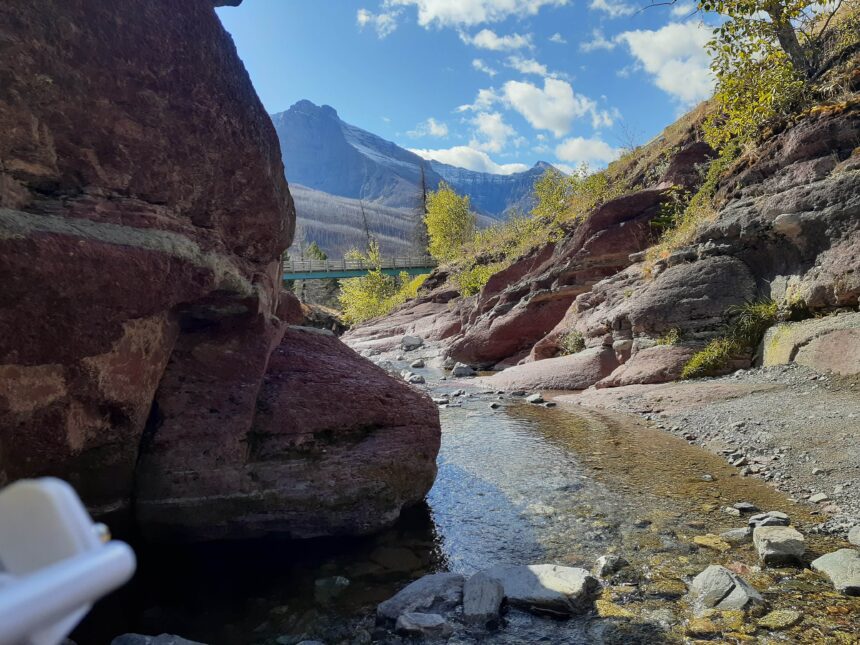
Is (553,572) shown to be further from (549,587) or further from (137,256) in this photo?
(137,256)

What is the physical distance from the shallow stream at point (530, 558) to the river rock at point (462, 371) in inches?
493

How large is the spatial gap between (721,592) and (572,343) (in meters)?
13.1

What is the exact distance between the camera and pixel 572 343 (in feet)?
55.6

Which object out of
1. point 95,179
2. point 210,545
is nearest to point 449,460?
point 210,545

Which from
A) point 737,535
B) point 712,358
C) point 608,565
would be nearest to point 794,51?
point 712,358

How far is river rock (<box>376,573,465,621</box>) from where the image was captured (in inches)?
168

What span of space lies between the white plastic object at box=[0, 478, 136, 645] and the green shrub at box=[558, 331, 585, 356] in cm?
1627

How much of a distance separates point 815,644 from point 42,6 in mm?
6896

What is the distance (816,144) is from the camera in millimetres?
11938

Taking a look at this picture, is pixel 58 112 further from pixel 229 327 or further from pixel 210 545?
pixel 210 545

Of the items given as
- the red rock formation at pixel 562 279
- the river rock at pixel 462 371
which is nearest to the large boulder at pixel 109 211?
the river rock at pixel 462 371

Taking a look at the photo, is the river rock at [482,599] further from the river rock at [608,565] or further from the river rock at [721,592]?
the river rock at [721,592]

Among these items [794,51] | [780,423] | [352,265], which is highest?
[794,51]

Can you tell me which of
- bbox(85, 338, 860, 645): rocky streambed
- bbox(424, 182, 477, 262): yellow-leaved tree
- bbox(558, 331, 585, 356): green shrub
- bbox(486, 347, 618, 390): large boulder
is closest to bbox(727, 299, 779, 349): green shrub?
bbox(486, 347, 618, 390): large boulder
